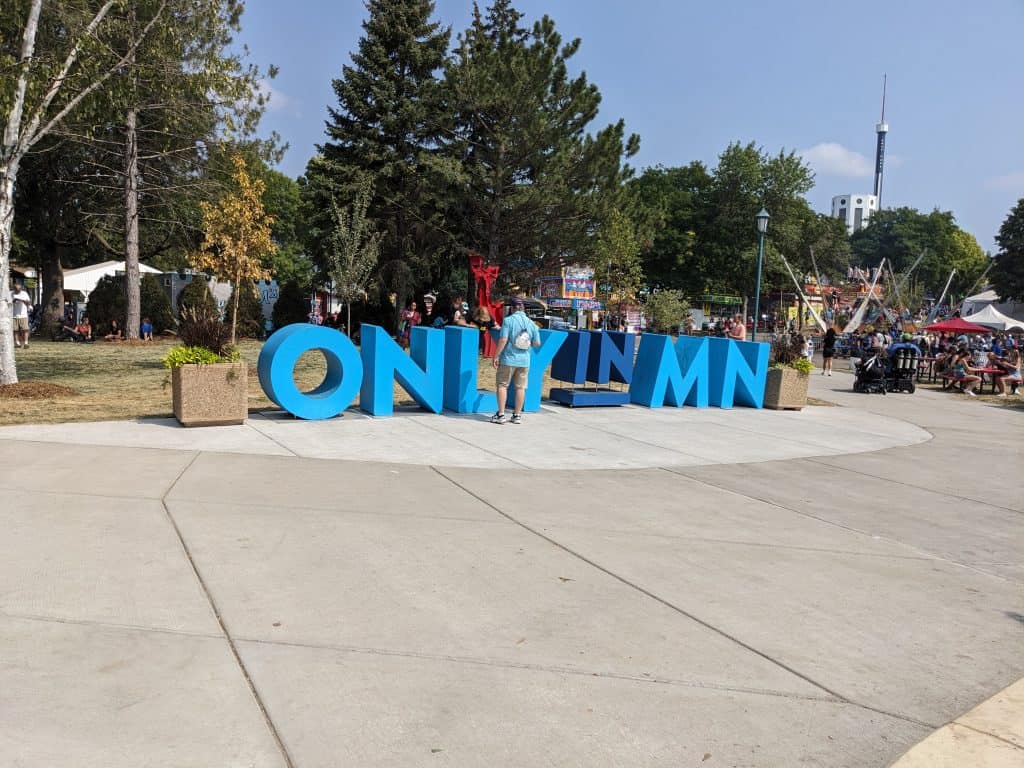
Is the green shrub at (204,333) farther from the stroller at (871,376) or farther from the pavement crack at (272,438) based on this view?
the stroller at (871,376)

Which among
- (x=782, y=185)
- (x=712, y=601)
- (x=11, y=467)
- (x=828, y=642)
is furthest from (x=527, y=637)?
(x=782, y=185)

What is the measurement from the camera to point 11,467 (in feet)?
22.8

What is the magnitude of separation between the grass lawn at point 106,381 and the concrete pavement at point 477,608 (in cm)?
180

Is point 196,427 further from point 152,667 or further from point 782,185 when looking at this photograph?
point 782,185

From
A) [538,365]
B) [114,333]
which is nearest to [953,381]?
[538,365]

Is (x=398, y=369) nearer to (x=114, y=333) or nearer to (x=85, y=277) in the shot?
(x=114, y=333)

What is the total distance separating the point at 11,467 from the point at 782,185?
211ft

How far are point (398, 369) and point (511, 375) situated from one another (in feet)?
5.00

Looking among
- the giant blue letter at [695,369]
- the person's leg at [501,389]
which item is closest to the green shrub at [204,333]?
the person's leg at [501,389]

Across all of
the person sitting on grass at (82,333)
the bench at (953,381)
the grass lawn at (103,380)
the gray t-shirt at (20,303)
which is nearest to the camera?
the grass lawn at (103,380)

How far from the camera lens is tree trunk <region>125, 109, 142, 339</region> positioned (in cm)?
2550

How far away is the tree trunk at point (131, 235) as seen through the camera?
2550 cm

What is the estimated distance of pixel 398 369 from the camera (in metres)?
11.2

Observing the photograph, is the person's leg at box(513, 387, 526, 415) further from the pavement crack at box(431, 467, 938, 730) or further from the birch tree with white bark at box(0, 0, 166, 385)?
the birch tree with white bark at box(0, 0, 166, 385)
